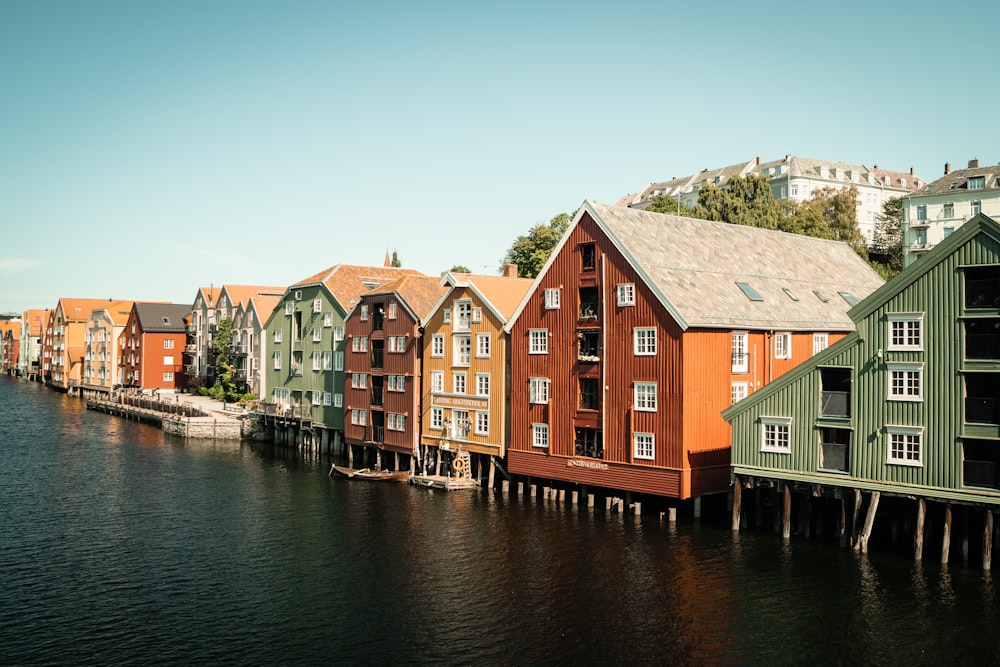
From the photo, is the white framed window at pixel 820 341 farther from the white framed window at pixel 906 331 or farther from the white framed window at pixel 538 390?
the white framed window at pixel 538 390

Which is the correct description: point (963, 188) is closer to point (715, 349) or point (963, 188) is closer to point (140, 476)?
point (715, 349)

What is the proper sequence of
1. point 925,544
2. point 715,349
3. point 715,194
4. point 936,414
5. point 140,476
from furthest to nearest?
point 715,194 → point 140,476 → point 715,349 → point 925,544 → point 936,414

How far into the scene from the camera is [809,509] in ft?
151

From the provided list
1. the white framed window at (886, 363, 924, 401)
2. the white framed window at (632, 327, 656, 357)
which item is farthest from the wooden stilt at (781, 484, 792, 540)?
the white framed window at (632, 327, 656, 357)

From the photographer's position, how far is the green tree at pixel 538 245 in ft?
357

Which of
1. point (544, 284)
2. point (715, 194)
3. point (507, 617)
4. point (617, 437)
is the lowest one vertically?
point (507, 617)

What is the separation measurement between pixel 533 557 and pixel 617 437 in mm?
11354

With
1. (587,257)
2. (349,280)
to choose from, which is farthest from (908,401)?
(349,280)

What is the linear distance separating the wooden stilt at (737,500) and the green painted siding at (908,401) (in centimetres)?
200

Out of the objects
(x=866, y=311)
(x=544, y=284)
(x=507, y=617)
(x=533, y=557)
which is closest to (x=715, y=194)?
(x=544, y=284)

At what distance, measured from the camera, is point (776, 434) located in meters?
45.8

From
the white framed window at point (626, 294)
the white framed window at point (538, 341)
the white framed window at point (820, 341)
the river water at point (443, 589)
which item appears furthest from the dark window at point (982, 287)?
the white framed window at point (538, 341)

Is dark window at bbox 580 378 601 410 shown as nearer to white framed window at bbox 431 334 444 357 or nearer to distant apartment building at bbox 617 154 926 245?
white framed window at bbox 431 334 444 357

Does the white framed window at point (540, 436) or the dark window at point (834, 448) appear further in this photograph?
the white framed window at point (540, 436)
